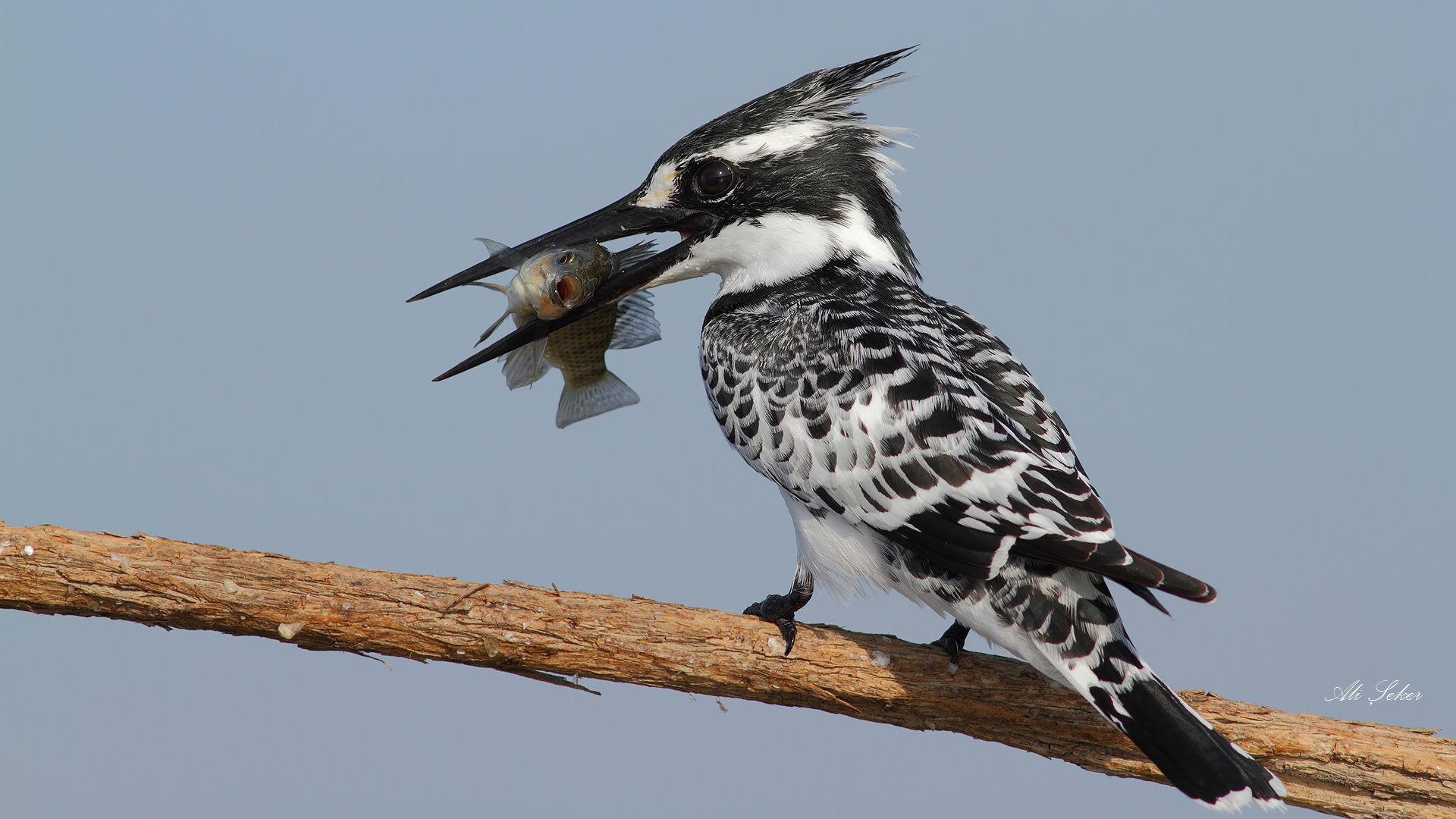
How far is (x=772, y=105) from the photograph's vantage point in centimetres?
465

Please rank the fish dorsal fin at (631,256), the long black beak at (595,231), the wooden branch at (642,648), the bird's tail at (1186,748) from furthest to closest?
the fish dorsal fin at (631,256)
the long black beak at (595,231)
the wooden branch at (642,648)
the bird's tail at (1186,748)

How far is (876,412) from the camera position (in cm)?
382

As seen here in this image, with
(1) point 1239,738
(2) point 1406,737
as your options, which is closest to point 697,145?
(1) point 1239,738

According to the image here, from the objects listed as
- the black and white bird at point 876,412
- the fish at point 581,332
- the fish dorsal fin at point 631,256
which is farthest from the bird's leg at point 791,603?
the fish dorsal fin at point 631,256

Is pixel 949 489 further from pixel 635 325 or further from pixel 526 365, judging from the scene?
pixel 526 365

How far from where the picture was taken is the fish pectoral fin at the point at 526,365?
4988 mm

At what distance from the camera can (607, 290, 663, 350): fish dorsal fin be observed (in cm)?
507

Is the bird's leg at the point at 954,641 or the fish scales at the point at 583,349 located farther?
the fish scales at the point at 583,349

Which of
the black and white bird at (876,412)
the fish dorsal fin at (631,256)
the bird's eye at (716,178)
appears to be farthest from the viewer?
the fish dorsal fin at (631,256)

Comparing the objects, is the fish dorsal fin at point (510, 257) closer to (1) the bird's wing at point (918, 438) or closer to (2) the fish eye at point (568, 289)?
(2) the fish eye at point (568, 289)

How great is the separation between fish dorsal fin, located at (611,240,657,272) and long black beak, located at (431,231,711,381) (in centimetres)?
5

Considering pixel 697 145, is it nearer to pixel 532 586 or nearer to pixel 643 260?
pixel 643 260

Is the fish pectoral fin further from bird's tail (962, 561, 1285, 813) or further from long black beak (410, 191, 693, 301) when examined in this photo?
bird's tail (962, 561, 1285, 813)

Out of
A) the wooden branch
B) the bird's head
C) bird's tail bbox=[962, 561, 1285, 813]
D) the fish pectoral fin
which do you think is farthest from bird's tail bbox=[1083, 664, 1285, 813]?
the fish pectoral fin
